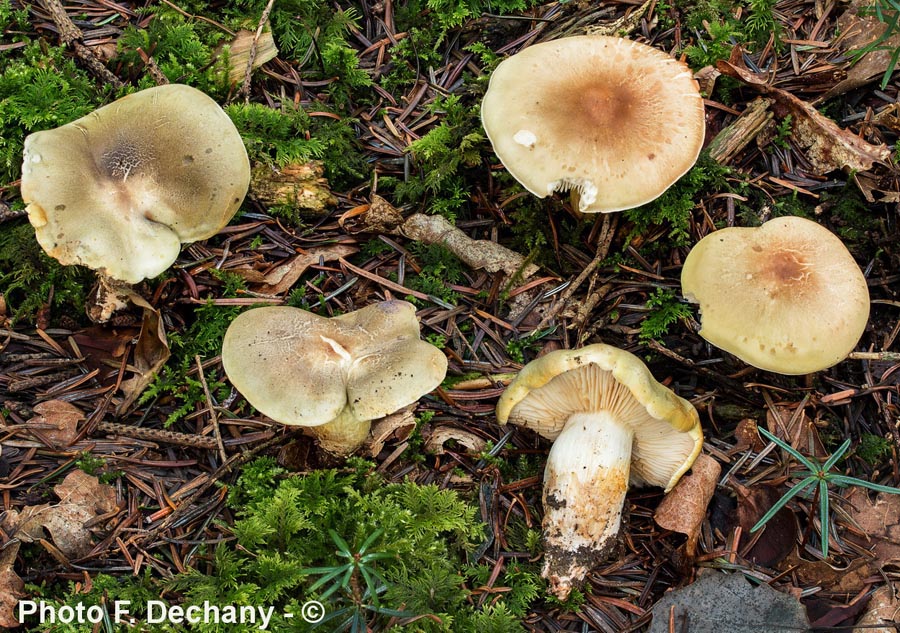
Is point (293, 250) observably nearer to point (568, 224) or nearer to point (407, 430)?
point (407, 430)

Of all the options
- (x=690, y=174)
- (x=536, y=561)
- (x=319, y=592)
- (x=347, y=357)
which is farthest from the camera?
(x=690, y=174)

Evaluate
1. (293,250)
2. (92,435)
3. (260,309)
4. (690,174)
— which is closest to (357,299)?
(293,250)

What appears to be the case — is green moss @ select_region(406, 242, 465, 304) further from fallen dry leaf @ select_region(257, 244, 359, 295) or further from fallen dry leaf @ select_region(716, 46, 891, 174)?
fallen dry leaf @ select_region(716, 46, 891, 174)

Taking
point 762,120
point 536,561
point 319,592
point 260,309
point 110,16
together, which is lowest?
point 536,561

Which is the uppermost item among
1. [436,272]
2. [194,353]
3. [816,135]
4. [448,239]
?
[816,135]

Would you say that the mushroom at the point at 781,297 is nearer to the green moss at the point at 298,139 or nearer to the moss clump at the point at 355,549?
the moss clump at the point at 355,549

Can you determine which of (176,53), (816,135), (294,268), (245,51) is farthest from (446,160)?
(816,135)

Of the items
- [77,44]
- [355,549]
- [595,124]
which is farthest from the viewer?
[77,44]

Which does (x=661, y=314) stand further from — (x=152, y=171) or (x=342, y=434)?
(x=152, y=171)
